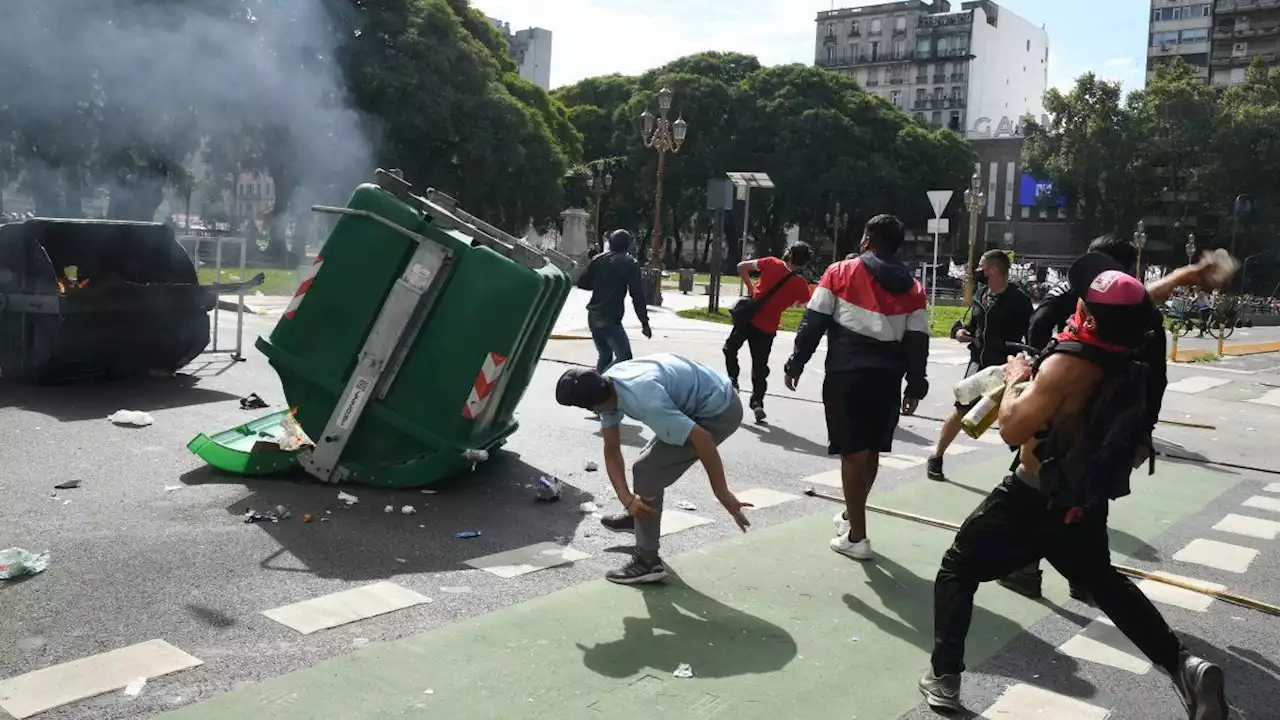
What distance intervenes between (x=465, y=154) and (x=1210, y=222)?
4452cm

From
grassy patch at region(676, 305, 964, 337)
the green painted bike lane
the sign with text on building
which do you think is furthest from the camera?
the sign with text on building

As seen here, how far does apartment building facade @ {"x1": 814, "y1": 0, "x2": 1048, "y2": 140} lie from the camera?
9112 centimetres

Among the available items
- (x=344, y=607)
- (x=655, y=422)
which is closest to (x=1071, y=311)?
(x=655, y=422)

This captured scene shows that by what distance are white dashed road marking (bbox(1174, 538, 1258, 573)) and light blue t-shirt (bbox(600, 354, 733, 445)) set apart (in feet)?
9.84

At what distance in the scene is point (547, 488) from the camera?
6492 mm

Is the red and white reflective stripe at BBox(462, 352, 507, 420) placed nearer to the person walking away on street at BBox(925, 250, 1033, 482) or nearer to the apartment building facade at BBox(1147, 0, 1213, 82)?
the person walking away on street at BBox(925, 250, 1033, 482)

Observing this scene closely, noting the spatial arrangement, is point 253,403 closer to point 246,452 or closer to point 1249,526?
point 246,452

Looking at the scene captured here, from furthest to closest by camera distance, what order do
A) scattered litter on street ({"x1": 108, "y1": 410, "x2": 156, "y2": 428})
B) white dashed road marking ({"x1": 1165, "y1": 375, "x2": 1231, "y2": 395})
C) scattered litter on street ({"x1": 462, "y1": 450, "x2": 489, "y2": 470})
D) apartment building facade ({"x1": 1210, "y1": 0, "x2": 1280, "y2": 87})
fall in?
apartment building facade ({"x1": 1210, "y1": 0, "x2": 1280, "y2": 87}) < white dashed road marking ({"x1": 1165, "y1": 375, "x2": 1231, "y2": 395}) < scattered litter on street ({"x1": 108, "y1": 410, "x2": 156, "y2": 428}) < scattered litter on street ({"x1": 462, "y1": 450, "x2": 489, "y2": 470})

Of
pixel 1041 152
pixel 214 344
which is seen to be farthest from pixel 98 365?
pixel 1041 152

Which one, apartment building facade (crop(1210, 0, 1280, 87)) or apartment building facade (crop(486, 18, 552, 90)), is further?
apartment building facade (crop(486, 18, 552, 90))

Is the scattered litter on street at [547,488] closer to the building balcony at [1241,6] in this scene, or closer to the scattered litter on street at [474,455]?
the scattered litter on street at [474,455]

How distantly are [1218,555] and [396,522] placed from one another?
4.52 metres

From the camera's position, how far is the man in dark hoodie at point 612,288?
9.62 meters

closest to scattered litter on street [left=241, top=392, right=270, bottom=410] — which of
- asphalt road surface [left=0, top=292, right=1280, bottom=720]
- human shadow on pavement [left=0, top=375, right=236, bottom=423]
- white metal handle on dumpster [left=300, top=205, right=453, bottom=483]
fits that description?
human shadow on pavement [left=0, top=375, right=236, bottom=423]
